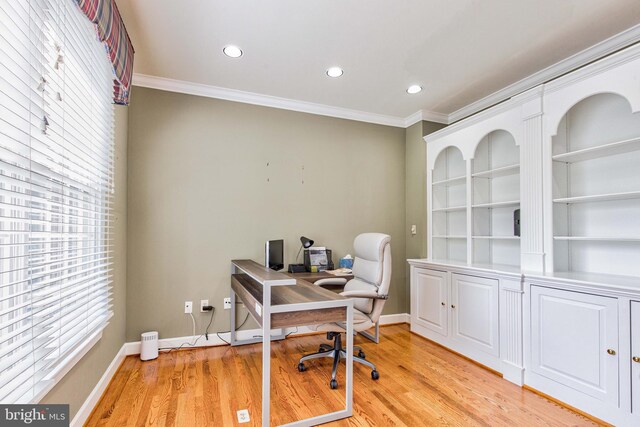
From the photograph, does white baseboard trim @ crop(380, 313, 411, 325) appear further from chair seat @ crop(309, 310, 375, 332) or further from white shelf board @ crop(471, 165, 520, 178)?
white shelf board @ crop(471, 165, 520, 178)

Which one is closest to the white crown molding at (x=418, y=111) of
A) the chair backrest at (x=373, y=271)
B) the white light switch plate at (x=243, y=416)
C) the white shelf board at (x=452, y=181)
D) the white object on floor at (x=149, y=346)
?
the white shelf board at (x=452, y=181)

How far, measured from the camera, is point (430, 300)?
3385 mm

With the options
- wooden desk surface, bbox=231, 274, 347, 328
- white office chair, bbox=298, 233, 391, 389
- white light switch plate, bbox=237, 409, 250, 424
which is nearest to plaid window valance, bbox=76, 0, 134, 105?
wooden desk surface, bbox=231, 274, 347, 328

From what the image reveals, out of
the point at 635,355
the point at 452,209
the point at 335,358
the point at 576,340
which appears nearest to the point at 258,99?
the point at 452,209

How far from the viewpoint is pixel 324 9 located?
6.85 ft

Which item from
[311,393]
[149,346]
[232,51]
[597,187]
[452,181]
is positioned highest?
[232,51]

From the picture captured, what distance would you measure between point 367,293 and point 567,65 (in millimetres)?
2533

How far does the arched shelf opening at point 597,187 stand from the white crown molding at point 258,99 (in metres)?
1.96

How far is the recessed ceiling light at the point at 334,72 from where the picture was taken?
286cm

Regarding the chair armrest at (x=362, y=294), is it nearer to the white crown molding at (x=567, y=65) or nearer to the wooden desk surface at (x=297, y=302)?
the wooden desk surface at (x=297, y=302)

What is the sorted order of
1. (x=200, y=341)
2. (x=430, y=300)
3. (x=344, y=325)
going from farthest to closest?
(x=430, y=300) → (x=200, y=341) → (x=344, y=325)

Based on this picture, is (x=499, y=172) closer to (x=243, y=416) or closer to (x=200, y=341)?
(x=243, y=416)

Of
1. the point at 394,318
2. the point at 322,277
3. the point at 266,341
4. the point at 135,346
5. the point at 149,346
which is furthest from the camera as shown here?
the point at 394,318

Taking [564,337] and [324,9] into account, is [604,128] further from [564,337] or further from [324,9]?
[324,9]
